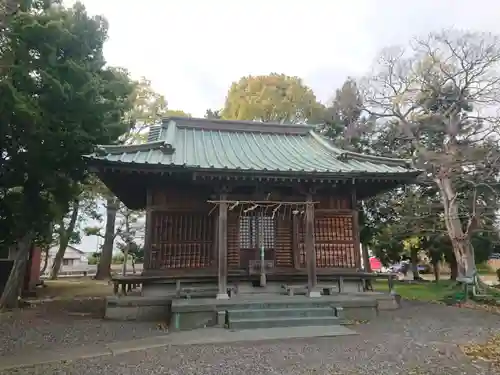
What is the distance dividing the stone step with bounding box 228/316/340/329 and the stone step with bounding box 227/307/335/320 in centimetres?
14

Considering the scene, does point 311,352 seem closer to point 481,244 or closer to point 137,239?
point 481,244

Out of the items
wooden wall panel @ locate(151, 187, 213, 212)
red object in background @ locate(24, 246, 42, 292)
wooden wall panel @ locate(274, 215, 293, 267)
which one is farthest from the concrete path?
red object in background @ locate(24, 246, 42, 292)

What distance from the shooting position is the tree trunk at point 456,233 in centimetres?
1514

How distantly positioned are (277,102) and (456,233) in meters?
14.3

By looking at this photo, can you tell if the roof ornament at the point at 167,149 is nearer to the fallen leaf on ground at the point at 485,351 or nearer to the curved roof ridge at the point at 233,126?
the curved roof ridge at the point at 233,126

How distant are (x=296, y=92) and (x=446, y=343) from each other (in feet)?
69.3

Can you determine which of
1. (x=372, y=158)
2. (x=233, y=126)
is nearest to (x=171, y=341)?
(x=372, y=158)

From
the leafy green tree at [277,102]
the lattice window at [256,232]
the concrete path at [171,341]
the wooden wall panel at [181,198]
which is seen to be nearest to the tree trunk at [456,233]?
the lattice window at [256,232]

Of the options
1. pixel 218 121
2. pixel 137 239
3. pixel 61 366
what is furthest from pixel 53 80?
pixel 137 239

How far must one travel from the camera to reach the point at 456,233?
15.5 metres

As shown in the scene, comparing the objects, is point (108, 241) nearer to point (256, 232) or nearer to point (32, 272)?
point (32, 272)

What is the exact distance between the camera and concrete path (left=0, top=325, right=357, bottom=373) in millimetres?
5727

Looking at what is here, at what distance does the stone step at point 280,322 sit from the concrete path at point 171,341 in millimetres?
225

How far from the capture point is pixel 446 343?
6812 mm
